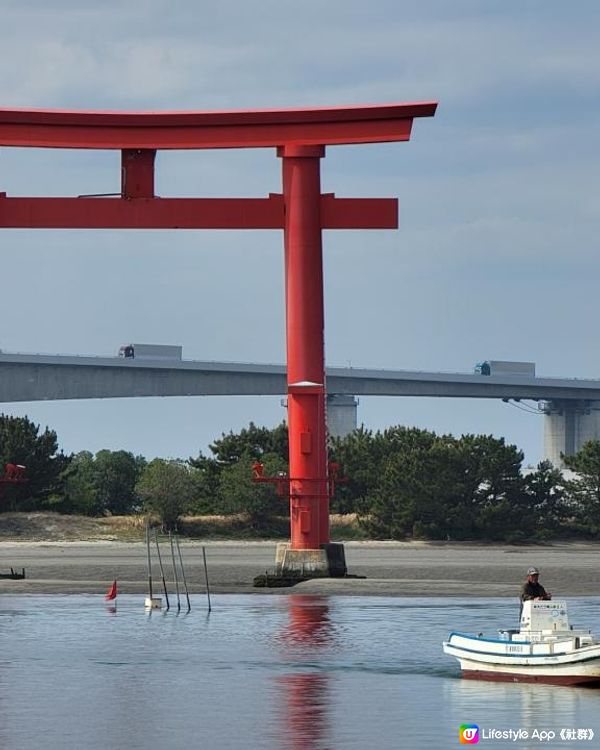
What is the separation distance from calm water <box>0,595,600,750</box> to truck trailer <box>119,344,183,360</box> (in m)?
78.7

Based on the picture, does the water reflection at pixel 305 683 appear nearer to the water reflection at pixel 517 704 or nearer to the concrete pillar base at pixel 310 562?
the concrete pillar base at pixel 310 562

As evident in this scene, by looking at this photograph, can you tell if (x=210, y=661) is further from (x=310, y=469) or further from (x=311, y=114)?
(x=311, y=114)

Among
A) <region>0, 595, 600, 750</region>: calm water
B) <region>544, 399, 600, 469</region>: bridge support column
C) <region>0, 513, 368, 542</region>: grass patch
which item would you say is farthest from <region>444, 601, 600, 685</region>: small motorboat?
<region>544, 399, 600, 469</region>: bridge support column

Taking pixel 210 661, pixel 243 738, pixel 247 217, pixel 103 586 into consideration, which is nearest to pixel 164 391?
pixel 103 586

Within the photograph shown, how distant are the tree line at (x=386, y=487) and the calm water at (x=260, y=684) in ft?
141

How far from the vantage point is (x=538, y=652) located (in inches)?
1490

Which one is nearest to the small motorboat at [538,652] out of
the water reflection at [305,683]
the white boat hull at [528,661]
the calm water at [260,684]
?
the white boat hull at [528,661]

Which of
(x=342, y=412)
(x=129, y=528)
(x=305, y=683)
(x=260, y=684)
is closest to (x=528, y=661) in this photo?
(x=305, y=683)

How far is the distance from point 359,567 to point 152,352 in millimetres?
63123

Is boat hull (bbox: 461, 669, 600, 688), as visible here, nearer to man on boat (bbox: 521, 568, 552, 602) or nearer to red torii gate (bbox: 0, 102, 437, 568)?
man on boat (bbox: 521, 568, 552, 602)

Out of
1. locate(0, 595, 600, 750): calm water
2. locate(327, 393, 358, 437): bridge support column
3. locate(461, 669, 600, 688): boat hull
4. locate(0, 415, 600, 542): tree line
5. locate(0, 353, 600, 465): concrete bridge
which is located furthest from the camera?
locate(327, 393, 358, 437): bridge support column

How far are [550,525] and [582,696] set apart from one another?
66835 millimetres

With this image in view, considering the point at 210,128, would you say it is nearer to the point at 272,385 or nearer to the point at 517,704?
the point at 517,704

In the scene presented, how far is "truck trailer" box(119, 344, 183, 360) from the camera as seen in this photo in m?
135
